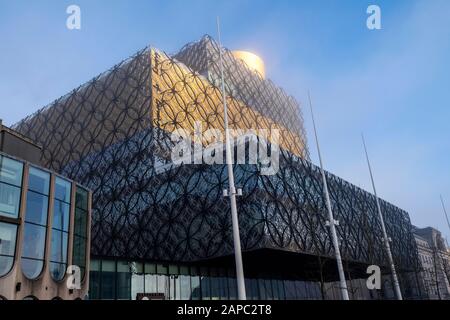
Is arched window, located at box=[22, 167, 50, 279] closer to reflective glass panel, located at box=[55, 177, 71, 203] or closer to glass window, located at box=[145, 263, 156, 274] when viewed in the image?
reflective glass panel, located at box=[55, 177, 71, 203]

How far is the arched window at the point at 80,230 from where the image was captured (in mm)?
30984

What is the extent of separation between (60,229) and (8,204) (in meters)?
4.98

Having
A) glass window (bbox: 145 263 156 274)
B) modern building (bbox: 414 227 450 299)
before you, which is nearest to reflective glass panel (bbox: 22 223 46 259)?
glass window (bbox: 145 263 156 274)

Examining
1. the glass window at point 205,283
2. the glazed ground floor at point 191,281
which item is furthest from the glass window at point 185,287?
the glass window at point 205,283

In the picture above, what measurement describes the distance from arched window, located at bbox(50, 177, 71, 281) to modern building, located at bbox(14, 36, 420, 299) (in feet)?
21.8

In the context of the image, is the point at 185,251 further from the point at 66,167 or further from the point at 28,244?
the point at 66,167

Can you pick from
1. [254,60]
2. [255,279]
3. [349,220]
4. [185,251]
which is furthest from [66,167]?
[254,60]

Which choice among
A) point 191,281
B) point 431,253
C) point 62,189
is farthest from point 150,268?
point 431,253

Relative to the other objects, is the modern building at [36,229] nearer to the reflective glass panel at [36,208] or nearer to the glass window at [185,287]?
the reflective glass panel at [36,208]

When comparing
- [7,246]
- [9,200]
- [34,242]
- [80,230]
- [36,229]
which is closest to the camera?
[7,246]

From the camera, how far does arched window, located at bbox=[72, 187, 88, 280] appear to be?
1220 inches

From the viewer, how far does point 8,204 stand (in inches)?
985

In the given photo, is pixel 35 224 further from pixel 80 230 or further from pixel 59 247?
pixel 80 230

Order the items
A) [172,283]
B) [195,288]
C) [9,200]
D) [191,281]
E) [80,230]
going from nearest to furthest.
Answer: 1. [9,200]
2. [80,230]
3. [172,283]
4. [191,281]
5. [195,288]
